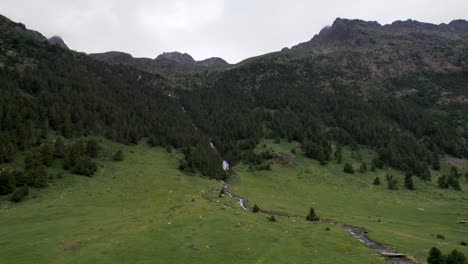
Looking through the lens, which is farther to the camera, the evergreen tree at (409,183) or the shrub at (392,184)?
the evergreen tree at (409,183)

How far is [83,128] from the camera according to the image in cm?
11188

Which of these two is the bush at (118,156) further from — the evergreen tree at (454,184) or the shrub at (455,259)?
the evergreen tree at (454,184)

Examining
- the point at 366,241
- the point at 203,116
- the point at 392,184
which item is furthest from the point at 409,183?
the point at 203,116

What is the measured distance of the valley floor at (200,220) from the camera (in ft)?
124

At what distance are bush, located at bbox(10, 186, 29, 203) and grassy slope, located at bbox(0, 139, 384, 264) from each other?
120cm

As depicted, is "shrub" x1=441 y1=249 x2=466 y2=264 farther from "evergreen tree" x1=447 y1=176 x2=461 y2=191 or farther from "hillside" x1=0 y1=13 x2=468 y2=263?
"evergreen tree" x1=447 y1=176 x2=461 y2=191

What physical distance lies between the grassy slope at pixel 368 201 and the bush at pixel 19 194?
4276 cm

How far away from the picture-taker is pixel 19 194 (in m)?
64.9

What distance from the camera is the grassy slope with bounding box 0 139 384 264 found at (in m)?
36.7

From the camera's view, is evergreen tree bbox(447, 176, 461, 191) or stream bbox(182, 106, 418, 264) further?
evergreen tree bbox(447, 176, 461, 191)

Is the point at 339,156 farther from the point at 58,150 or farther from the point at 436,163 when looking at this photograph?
the point at 58,150

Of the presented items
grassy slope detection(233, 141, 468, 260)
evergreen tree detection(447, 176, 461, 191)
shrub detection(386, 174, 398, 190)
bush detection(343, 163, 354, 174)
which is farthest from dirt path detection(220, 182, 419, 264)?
evergreen tree detection(447, 176, 461, 191)

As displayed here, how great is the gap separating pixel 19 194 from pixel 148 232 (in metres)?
34.7

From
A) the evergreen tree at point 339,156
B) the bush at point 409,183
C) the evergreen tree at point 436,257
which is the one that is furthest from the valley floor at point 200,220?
the evergreen tree at point 339,156
